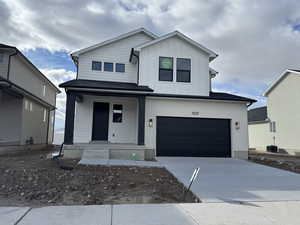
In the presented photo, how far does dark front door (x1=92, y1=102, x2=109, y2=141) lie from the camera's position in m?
14.0

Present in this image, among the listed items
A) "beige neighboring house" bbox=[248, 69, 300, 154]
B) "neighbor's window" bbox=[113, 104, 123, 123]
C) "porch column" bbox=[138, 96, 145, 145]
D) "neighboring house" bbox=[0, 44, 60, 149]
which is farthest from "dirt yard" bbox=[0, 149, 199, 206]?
"beige neighboring house" bbox=[248, 69, 300, 154]

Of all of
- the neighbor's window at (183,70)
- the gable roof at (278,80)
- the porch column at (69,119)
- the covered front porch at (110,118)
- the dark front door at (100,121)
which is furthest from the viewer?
the gable roof at (278,80)

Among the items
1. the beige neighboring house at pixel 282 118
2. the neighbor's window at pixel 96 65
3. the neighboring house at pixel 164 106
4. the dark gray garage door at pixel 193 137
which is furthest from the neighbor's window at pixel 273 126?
the neighbor's window at pixel 96 65

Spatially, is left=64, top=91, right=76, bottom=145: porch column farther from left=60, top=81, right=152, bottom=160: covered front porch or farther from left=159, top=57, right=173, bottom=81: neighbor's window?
left=159, top=57, right=173, bottom=81: neighbor's window

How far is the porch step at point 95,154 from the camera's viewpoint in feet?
36.6

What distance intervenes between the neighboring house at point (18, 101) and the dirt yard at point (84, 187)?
8264mm

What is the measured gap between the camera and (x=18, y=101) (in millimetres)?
15625

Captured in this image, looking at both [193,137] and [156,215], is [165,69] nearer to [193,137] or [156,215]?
[193,137]

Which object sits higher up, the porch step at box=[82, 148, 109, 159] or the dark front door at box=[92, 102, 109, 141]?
the dark front door at box=[92, 102, 109, 141]

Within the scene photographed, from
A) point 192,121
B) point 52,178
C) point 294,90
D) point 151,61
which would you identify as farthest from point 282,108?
point 52,178

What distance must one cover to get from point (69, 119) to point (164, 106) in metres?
5.55

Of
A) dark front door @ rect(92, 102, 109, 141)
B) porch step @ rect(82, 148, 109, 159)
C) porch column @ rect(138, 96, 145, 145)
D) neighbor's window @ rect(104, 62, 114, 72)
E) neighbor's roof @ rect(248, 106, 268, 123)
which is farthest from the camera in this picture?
neighbor's roof @ rect(248, 106, 268, 123)

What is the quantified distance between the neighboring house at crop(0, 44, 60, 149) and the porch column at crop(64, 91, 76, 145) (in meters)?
4.37

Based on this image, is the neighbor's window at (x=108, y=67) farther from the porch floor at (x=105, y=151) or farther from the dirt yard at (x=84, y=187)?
the dirt yard at (x=84, y=187)
